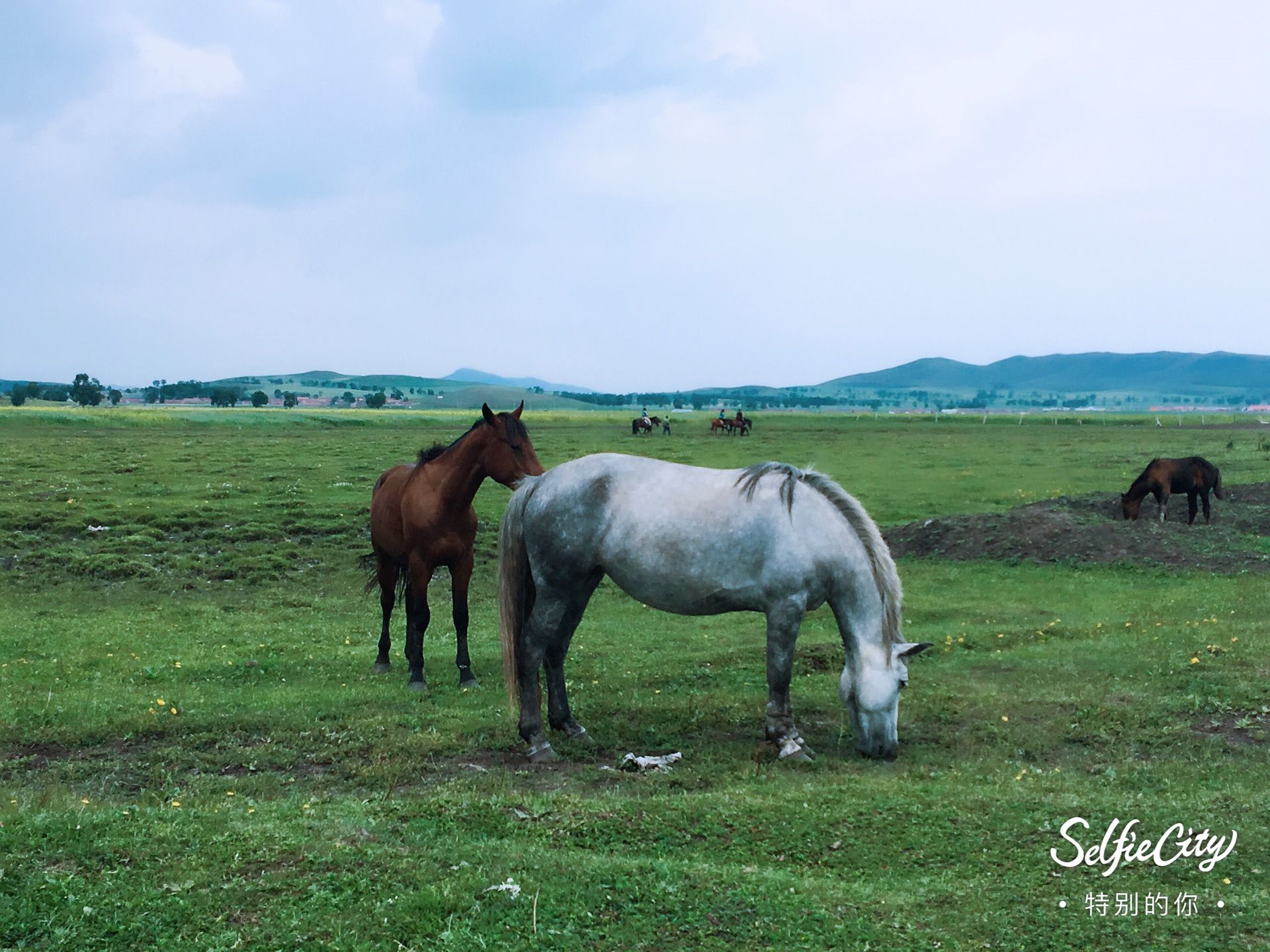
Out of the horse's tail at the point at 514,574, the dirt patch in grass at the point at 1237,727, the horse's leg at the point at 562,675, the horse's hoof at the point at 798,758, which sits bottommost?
the dirt patch in grass at the point at 1237,727

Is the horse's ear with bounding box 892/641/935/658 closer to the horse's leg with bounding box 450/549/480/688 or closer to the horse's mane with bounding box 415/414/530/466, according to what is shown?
the horse's mane with bounding box 415/414/530/466

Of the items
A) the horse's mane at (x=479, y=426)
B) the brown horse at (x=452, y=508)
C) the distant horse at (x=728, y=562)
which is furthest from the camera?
the brown horse at (x=452, y=508)

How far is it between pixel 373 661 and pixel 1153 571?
15.5 m

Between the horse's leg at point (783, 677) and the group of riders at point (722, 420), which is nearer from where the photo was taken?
the horse's leg at point (783, 677)

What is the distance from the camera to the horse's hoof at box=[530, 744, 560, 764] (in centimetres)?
910

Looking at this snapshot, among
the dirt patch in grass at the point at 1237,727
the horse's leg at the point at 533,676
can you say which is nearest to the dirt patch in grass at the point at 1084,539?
the dirt patch in grass at the point at 1237,727

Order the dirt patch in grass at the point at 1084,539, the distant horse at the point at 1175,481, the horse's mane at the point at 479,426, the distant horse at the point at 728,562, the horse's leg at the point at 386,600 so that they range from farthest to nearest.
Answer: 1. the distant horse at the point at 1175,481
2. the dirt patch in grass at the point at 1084,539
3. the horse's leg at the point at 386,600
4. the horse's mane at the point at 479,426
5. the distant horse at the point at 728,562

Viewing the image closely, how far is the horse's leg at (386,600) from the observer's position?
1328cm

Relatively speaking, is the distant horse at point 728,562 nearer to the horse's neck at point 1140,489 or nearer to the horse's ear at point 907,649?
the horse's ear at point 907,649

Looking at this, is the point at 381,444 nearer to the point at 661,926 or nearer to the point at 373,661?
the point at 373,661

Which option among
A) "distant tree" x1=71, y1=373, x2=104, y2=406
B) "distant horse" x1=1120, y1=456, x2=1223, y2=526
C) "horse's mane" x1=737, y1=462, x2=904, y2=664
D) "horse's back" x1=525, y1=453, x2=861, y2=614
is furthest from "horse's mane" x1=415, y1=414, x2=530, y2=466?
"distant tree" x1=71, y1=373, x2=104, y2=406

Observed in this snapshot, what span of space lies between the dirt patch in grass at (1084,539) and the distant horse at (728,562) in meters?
13.8

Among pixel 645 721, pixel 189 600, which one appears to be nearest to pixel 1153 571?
pixel 645 721

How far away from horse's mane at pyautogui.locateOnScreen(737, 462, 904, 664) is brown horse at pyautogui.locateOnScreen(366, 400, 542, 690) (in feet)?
10.8
